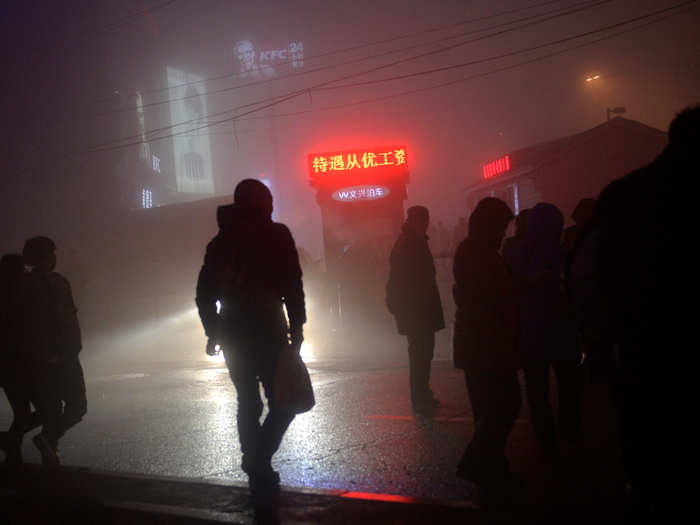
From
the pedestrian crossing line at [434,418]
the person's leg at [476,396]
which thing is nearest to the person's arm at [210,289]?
the person's leg at [476,396]

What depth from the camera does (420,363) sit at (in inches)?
265

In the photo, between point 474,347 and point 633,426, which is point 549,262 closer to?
point 474,347

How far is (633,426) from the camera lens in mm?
2135

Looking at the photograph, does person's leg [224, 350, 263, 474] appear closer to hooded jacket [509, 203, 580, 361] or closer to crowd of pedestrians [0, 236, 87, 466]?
crowd of pedestrians [0, 236, 87, 466]

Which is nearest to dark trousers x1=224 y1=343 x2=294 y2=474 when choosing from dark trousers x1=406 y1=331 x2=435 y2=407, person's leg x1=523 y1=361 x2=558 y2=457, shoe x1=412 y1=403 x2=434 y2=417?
A: person's leg x1=523 y1=361 x2=558 y2=457

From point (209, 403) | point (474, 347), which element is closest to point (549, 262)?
point (474, 347)

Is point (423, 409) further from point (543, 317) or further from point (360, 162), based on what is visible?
point (360, 162)

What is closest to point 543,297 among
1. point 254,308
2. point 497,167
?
point 254,308

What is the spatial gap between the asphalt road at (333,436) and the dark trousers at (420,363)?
0.24m

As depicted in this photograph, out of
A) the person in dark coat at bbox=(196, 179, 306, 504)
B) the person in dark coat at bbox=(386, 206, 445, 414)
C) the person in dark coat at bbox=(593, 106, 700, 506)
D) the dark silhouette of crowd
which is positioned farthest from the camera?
the person in dark coat at bbox=(386, 206, 445, 414)

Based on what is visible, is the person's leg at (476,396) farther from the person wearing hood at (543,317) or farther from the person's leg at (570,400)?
the person's leg at (570,400)

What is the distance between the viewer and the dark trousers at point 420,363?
6.63 m

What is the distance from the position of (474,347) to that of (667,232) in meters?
2.13

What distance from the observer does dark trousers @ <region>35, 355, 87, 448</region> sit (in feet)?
17.5
